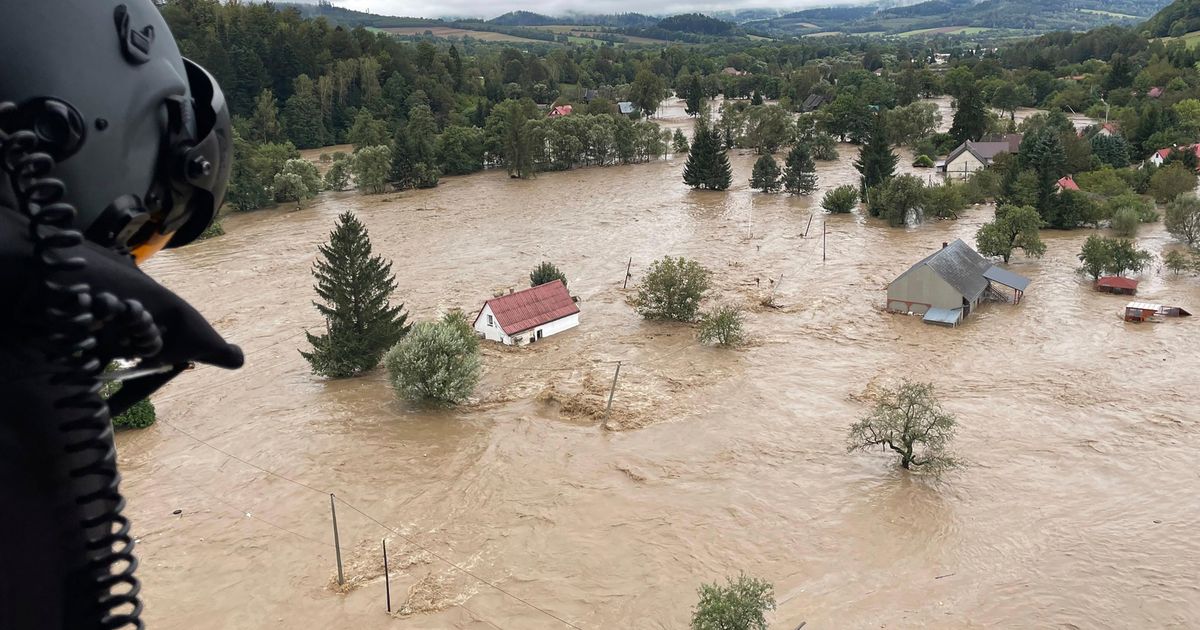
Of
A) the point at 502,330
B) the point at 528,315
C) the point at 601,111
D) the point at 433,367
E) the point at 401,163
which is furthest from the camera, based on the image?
the point at 601,111

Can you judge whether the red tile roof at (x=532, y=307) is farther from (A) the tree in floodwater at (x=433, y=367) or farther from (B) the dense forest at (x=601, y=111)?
(B) the dense forest at (x=601, y=111)

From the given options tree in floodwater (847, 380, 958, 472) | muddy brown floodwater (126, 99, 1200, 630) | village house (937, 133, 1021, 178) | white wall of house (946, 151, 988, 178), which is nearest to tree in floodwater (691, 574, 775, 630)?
muddy brown floodwater (126, 99, 1200, 630)

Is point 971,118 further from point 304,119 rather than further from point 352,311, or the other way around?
point 304,119

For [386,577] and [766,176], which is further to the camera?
[766,176]

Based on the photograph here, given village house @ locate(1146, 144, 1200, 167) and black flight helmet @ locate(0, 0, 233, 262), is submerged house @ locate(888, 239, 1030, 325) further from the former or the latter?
black flight helmet @ locate(0, 0, 233, 262)

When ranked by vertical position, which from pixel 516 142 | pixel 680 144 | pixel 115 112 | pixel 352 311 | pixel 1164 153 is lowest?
pixel 1164 153

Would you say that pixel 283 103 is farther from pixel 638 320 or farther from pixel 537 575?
pixel 537 575

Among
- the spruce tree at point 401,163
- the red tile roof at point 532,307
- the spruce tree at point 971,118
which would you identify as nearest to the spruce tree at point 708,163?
the spruce tree at point 401,163

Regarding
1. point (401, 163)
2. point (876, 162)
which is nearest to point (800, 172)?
point (876, 162)
